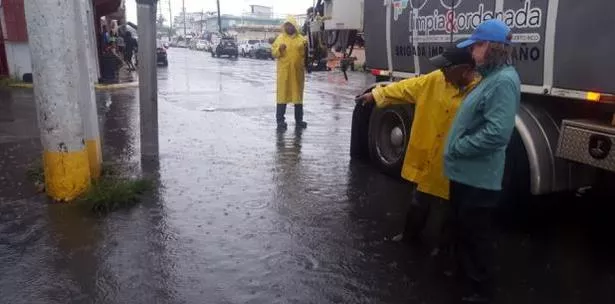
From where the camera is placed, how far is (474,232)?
3.38 metres

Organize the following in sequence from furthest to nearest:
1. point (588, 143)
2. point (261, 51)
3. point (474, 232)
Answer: point (261, 51) < point (588, 143) < point (474, 232)

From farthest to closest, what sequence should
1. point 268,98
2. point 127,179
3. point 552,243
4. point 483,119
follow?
point 268,98 < point 127,179 < point 552,243 < point 483,119

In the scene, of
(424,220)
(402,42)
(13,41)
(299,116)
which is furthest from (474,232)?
(13,41)

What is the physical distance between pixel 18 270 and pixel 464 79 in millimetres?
3322

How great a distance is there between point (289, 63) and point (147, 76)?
10.5ft

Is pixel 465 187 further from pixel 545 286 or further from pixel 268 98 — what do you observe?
pixel 268 98

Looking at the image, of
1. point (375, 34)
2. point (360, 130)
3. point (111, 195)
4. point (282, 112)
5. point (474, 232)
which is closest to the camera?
point (474, 232)

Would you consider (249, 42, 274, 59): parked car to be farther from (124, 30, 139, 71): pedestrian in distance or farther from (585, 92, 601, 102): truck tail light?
(585, 92, 601, 102): truck tail light

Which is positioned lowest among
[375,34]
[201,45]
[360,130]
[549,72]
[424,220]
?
[424,220]

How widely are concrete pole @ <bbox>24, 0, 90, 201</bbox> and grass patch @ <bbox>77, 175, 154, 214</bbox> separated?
144mm

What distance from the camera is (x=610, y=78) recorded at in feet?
12.2

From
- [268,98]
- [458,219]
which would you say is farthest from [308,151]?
[268,98]

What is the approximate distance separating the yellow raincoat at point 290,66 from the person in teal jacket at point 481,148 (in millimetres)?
6089

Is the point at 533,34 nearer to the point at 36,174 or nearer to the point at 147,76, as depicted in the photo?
the point at 147,76
